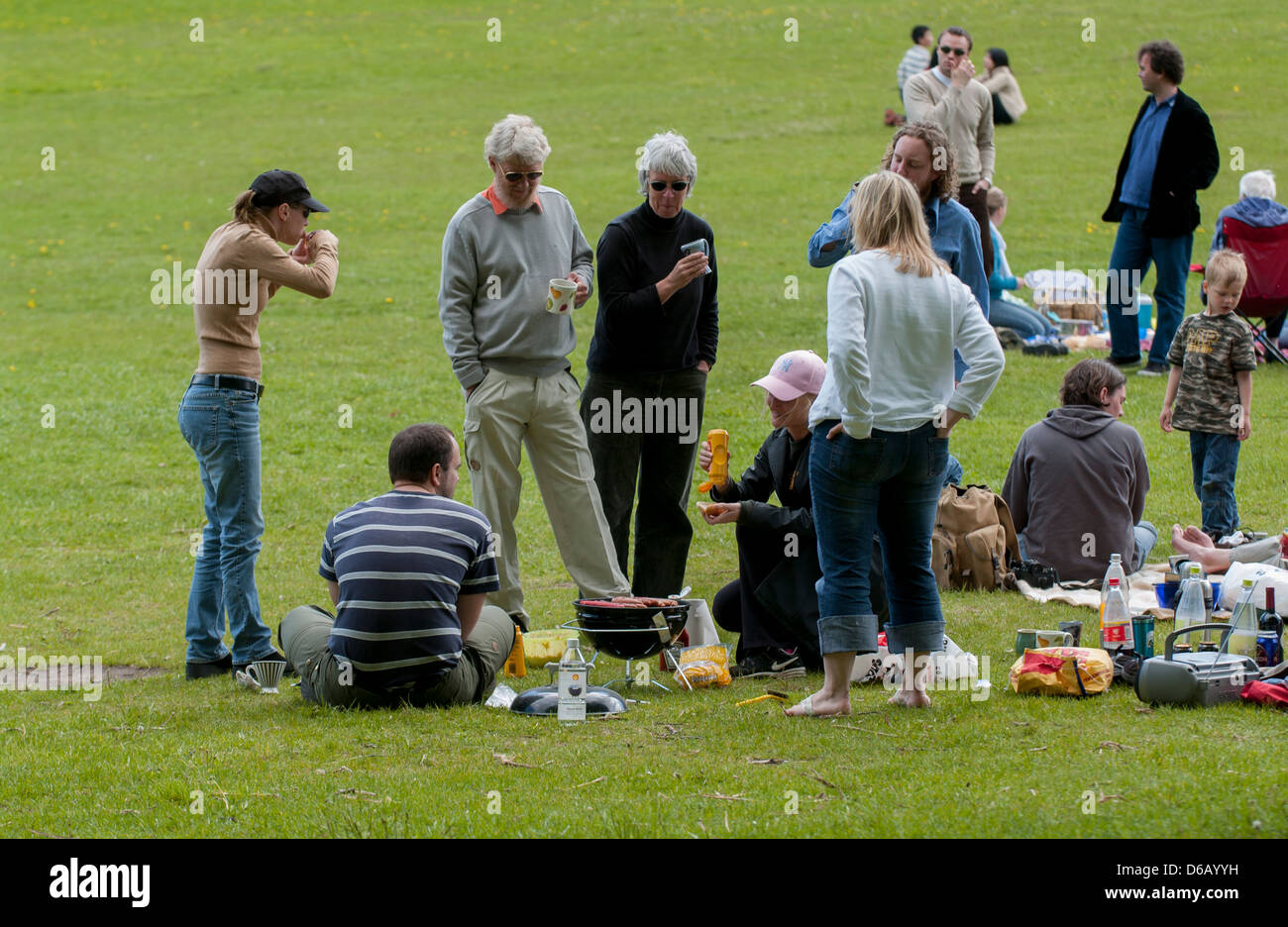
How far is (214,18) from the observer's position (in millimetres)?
41656

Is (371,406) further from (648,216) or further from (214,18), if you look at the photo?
(214,18)

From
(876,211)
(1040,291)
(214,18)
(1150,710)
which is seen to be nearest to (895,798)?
(1150,710)

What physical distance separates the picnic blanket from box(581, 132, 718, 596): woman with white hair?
191 cm

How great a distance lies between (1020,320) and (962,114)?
2145 millimetres

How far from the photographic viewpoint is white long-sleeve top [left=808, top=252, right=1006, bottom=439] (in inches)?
211

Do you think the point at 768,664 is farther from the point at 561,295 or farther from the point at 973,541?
the point at 561,295

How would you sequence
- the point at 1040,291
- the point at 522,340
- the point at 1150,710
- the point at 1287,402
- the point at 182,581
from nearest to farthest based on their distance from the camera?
the point at 1150,710 → the point at 522,340 → the point at 182,581 → the point at 1287,402 → the point at 1040,291

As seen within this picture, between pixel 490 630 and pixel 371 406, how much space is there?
7.91 m

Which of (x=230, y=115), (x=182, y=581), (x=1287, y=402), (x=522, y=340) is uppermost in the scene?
(x=230, y=115)

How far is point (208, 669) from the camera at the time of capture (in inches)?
286

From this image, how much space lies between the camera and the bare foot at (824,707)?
571cm

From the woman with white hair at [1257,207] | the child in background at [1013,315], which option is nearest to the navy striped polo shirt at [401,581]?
the woman with white hair at [1257,207]

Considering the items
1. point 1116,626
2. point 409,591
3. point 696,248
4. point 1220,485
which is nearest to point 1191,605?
point 1116,626

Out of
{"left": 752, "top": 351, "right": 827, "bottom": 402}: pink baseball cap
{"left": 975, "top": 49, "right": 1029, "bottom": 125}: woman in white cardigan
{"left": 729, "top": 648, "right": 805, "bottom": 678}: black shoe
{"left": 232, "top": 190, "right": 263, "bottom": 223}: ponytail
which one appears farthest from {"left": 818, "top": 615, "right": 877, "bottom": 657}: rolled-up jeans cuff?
{"left": 975, "top": 49, "right": 1029, "bottom": 125}: woman in white cardigan
